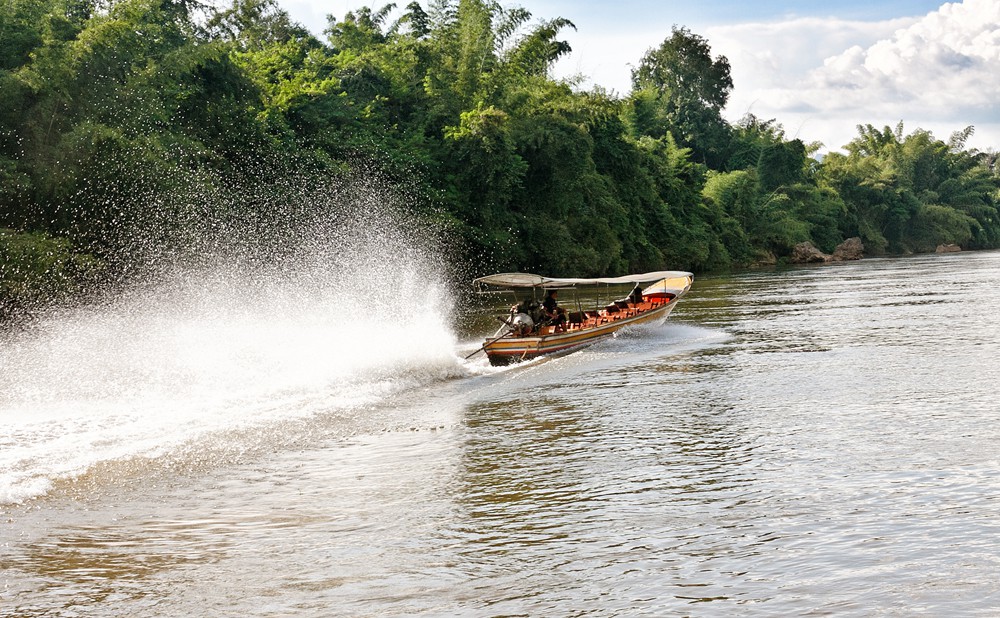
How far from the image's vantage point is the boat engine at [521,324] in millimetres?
→ 18219

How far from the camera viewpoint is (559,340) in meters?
18.5

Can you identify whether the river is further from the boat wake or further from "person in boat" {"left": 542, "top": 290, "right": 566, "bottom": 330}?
"person in boat" {"left": 542, "top": 290, "right": 566, "bottom": 330}

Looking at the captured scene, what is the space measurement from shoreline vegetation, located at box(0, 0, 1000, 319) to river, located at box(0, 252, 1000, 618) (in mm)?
8274

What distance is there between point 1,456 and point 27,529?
2.35 meters

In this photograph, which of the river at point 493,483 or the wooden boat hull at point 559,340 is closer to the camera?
the river at point 493,483

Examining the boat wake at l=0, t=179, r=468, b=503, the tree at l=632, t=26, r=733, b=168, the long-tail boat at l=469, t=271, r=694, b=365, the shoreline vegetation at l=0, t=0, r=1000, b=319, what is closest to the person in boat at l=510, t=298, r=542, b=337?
the long-tail boat at l=469, t=271, r=694, b=365

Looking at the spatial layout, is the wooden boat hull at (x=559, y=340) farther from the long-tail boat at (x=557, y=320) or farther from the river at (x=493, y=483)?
the river at (x=493, y=483)

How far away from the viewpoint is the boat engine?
59.8 ft

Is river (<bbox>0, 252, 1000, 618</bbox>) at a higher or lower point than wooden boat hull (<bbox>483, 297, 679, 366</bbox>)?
lower

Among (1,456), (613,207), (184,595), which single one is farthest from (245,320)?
(613,207)

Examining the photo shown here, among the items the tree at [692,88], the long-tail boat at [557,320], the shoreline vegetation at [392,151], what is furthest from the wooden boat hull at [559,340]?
the tree at [692,88]

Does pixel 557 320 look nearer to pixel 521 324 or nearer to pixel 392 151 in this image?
pixel 521 324

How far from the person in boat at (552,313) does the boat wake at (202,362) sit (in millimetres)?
2484

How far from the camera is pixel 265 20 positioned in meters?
47.7
